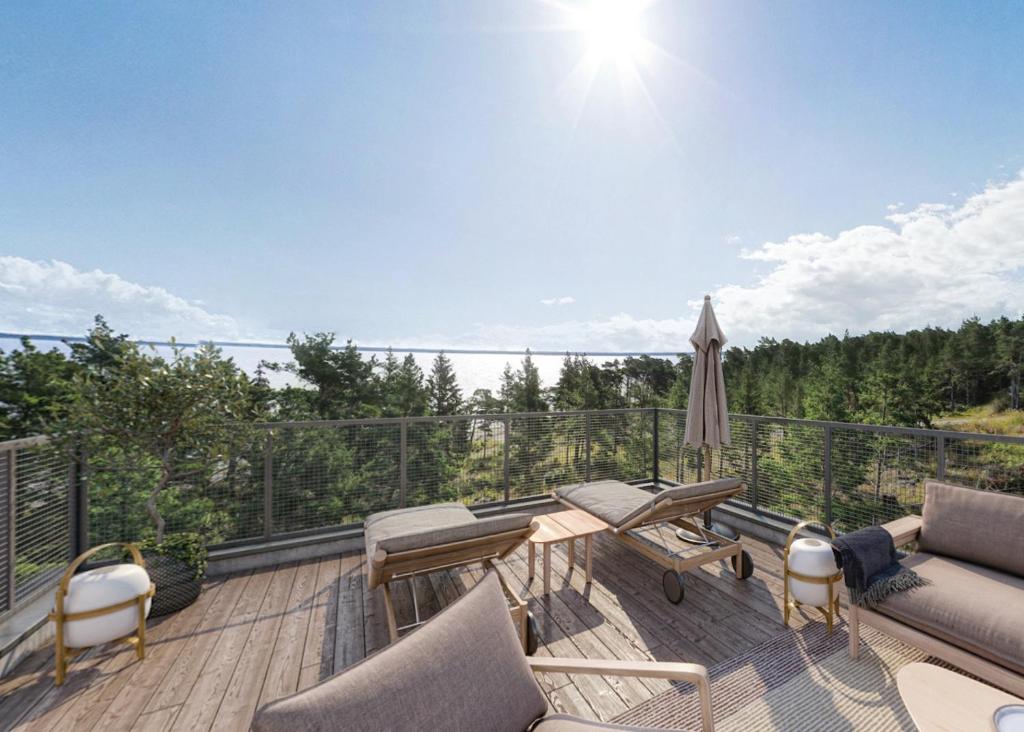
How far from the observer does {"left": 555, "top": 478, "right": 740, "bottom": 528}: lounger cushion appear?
9.91ft

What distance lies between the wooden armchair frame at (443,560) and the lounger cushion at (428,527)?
3 cm

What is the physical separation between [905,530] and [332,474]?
14.6ft

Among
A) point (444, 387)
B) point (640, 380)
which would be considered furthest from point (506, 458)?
point (640, 380)

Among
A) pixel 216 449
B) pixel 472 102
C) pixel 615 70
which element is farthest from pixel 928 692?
pixel 472 102

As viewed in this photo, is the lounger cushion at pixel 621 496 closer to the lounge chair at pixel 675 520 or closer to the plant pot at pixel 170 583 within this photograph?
the lounge chair at pixel 675 520

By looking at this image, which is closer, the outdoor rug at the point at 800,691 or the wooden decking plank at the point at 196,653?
the outdoor rug at the point at 800,691

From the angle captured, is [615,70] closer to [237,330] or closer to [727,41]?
[727,41]

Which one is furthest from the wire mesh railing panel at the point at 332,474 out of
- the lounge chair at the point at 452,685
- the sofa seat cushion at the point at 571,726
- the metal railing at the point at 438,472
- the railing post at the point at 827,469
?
the railing post at the point at 827,469

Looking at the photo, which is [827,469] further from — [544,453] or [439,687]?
[439,687]

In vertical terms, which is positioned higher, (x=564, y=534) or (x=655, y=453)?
(x=655, y=453)

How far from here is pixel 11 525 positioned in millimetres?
2547

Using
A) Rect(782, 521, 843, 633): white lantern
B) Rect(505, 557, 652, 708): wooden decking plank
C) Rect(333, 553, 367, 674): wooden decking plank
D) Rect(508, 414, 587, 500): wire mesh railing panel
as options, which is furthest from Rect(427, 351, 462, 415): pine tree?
Rect(782, 521, 843, 633): white lantern

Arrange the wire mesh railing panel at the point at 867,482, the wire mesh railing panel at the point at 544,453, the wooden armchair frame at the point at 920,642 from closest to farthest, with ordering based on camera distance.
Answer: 1. the wooden armchair frame at the point at 920,642
2. the wire mesh railing panel at the point at 867,482
3. the wire mesh railing panel at the point at 544,453

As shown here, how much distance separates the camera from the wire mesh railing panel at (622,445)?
530 centimetres
